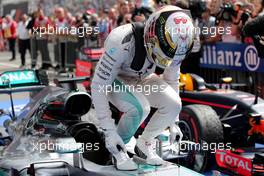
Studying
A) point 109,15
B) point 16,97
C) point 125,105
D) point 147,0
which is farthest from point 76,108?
point 109,15

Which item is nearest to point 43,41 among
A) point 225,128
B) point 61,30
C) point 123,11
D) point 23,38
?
point 23,38

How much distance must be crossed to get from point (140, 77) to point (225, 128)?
1.64 m

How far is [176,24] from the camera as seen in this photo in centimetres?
370

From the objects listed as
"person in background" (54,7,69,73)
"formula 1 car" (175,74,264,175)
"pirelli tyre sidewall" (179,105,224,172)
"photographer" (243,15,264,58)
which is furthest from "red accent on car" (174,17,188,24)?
"person in background" (54,7,69,73)

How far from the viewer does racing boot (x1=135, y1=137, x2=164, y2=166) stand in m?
3.95

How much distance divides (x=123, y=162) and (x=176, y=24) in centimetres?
103

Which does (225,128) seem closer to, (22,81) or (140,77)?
(140,77)

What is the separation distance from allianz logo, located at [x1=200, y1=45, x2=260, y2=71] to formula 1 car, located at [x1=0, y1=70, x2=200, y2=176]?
363cm

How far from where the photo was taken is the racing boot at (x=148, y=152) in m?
3.95

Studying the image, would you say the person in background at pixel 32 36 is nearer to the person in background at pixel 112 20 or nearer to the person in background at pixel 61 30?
the person in background at pixel 61 30

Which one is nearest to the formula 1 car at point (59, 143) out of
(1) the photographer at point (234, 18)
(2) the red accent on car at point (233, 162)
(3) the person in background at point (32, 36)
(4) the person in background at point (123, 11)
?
(2) the red accent on car at point (233, 162)

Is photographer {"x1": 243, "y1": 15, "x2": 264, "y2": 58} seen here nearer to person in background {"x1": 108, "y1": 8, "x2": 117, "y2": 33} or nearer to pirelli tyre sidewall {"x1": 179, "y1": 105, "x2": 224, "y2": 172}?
pirelli tyre sidewall {"x1": 179, "y1": 105, "x2": 224, "y2": 172}

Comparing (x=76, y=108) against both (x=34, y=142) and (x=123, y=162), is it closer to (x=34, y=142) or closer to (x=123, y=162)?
(x=34, y=142)

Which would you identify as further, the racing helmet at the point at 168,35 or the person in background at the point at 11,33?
the person in background at the point at 11,33
